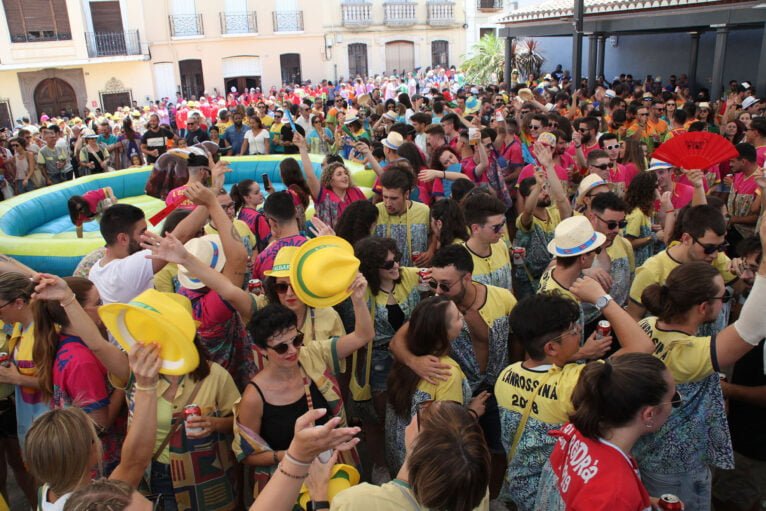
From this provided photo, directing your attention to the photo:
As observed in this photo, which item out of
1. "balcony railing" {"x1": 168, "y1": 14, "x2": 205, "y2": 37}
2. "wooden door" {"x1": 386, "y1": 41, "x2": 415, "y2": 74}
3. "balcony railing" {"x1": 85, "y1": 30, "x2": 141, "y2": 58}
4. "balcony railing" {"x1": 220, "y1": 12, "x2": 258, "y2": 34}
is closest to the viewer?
"balcony railing" {"x1": 85, "y1": 30, "x2": 141, "y2": 58}

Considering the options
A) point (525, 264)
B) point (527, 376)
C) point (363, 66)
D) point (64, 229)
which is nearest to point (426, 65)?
point (363, 66)

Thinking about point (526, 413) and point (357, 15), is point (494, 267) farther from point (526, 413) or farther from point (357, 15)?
point (357, 15)

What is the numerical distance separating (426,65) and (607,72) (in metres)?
15.9

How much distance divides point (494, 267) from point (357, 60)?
114 feet

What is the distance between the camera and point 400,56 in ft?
125

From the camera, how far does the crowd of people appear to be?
7.97 ft

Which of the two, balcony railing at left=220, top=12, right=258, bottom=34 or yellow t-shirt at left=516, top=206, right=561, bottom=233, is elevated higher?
balcony railing at left=220, top=12, right=258, bottom=34

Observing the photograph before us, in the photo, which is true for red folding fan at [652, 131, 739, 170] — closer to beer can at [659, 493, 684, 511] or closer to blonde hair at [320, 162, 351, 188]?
blonde hair at [320, 162, 351, 188]

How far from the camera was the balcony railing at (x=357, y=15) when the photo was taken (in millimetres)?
36312

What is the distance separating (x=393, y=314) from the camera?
414 cm

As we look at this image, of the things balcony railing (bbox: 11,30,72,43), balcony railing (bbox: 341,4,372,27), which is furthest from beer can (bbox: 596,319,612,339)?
balcony railing (bbox: 341,4,372,27)

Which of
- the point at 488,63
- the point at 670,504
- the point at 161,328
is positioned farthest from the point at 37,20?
the point at 670,504

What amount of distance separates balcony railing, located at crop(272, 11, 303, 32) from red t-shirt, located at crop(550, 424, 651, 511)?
117ft

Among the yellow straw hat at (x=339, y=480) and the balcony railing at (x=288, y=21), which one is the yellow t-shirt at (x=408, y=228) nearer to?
the yellow straw hat at (x=339, y=480)
